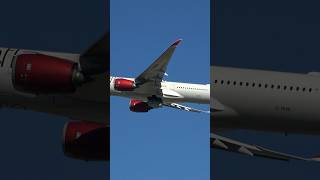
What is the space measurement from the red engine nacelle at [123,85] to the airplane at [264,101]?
2761 mm

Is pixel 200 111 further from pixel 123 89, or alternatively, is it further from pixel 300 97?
pixel 123 89

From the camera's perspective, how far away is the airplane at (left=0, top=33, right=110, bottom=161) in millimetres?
9586

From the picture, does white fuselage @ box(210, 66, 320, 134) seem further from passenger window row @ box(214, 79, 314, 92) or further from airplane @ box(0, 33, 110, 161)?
airplane @ box(0, 33, 110, 161)

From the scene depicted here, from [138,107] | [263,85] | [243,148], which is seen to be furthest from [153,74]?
[243,148]

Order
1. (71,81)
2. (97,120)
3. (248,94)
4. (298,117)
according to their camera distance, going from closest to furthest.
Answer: (71,81)
(97,120)
(298,117)
(248,94)

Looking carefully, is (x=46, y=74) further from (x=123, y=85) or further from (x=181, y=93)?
(x=181, y=93)

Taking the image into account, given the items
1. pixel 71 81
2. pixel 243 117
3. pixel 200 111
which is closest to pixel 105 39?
pixel 71 81

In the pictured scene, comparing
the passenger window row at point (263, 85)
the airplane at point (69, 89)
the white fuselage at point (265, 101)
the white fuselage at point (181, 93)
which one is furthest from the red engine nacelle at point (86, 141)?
the white fuselage at point (181, 93)

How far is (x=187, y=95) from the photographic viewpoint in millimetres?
21766

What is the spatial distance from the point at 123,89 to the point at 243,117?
4398mm

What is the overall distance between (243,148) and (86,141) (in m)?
3.17

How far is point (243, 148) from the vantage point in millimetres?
13477

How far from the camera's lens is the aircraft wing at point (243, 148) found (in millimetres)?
12477

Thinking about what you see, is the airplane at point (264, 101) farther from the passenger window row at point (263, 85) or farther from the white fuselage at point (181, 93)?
the white fuselage at point (181, 93)
